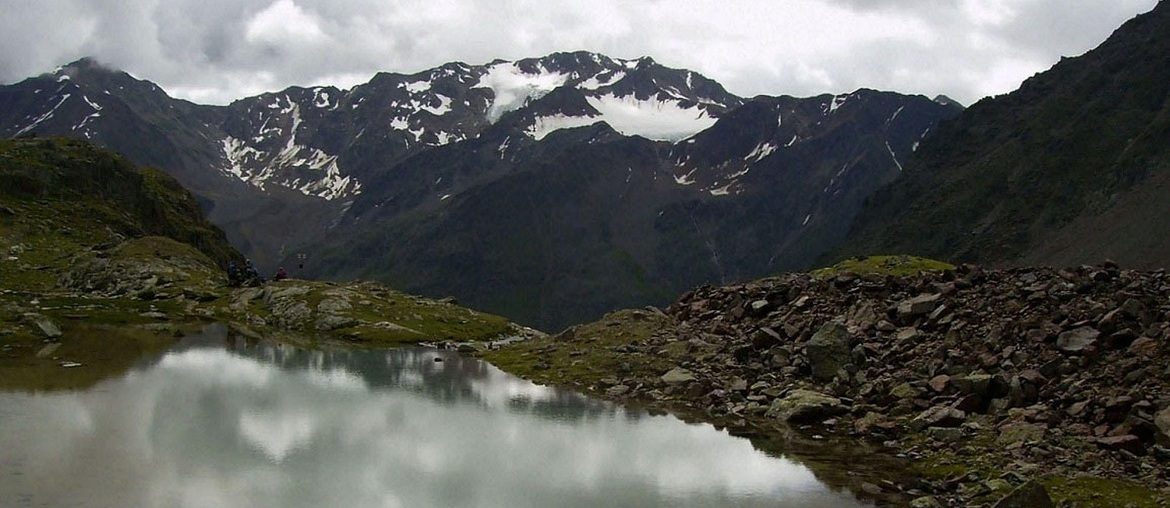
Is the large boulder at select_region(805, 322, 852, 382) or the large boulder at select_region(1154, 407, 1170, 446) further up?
the large boulder at select_region(805, 322, 852, 382)

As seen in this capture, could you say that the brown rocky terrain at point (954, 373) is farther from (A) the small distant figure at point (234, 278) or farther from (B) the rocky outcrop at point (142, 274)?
(A) the small distant figure at point (234, 278)

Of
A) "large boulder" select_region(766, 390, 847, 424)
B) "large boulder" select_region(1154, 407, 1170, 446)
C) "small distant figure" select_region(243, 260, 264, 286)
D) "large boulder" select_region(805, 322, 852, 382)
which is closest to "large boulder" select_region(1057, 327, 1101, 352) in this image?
"large boulder" select_region(1154, 407, 1170, 446)

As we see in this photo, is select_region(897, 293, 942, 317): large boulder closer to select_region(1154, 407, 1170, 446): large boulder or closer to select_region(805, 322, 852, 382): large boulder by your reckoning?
select_region(805, 322, 852, 382): large boulder

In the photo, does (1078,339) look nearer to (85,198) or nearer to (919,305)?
(919,305)

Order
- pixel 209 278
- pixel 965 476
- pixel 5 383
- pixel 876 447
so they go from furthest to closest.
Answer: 1. pixel 209 278
2. pixel 5 383
3. pixel 876 447
4. pixel 965 476

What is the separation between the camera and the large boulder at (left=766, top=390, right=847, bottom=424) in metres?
51.9

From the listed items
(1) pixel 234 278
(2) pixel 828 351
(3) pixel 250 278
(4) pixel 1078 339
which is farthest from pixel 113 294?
(4) pixel 1078 339

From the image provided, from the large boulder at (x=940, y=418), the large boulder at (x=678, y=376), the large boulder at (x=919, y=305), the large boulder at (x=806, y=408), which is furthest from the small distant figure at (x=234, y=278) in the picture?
the large boulder at (x=940, y=418)

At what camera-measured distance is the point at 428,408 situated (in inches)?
2275

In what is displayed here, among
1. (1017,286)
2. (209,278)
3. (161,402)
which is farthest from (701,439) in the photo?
(209,278)

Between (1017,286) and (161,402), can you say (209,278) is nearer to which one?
(161,402)

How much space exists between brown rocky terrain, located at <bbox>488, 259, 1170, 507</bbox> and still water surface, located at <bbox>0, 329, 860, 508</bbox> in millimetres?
6362

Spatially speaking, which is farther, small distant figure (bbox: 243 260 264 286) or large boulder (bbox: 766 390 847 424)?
small distant figure (bbox: 243 260 264 286)

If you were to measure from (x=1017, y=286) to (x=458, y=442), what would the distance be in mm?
39984
